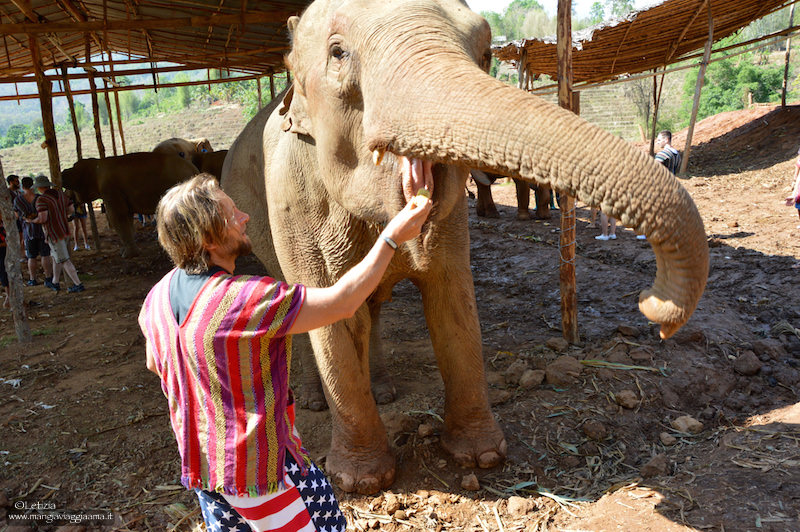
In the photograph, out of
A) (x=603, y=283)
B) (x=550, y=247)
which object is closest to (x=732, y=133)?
(x=550, y=247)

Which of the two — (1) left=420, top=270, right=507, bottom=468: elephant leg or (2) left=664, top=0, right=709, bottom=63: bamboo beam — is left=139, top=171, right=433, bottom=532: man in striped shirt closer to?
(1) left=420, top=270, right=507, bottom=468: elephant leg

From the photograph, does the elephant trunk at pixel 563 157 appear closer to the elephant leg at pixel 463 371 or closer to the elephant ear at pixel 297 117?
the elephant ear at pixel 297 117

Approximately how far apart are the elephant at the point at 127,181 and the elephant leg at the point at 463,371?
26.8 ft

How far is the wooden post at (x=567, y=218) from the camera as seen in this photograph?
4402 millimetres

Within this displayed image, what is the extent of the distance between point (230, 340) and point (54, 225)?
7401 mm

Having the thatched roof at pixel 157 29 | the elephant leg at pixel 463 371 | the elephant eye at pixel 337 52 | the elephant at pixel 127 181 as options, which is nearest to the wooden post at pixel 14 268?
the thatched roof at pixel 157 29

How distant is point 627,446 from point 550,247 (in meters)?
4.84

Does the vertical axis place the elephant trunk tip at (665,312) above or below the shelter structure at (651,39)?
below

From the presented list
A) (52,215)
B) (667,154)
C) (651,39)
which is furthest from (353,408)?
(651,39)

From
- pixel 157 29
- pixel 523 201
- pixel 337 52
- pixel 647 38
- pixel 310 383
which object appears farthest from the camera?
pixel 647 38

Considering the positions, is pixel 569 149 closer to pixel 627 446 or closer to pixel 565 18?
pixel 627 446

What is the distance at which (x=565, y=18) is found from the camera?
445 centimetres

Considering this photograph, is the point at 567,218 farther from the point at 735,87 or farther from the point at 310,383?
the point at 735,87

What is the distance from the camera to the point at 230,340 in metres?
1.66
